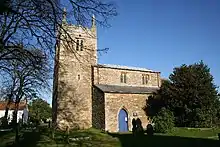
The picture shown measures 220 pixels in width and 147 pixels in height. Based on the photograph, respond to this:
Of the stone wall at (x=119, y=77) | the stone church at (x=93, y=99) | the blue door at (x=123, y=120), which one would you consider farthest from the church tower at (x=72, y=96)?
the blue door at (x=123, y=120)

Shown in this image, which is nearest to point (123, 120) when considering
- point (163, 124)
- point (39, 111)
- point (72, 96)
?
point (163, 124)

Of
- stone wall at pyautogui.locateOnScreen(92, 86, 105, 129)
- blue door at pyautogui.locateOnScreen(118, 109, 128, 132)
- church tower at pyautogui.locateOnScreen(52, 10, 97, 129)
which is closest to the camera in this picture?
stone wall at pyautogui.locateOnScreen(92, 86, 105, 129)

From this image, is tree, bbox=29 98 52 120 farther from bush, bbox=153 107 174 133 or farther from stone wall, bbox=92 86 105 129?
bush, bbox=153 107 174 133

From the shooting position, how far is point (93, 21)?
9.56 metres

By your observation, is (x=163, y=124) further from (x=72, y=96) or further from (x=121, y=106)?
(x=72, y=96)

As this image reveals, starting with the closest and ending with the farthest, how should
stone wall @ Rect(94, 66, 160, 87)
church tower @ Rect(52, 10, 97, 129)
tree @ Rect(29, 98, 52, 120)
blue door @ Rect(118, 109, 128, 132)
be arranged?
blue door @ Rect(118, 109, 128, 132) → church tower @ Rect(52, 10, 97, 129) → stone wall @ Rect(94, 66, 160, 87) → tree @ Rect(29, 98, 52, 120)

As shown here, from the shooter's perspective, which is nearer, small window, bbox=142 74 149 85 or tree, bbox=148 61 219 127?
tree, bbox=148 61 219 127

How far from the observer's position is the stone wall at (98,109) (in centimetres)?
3179

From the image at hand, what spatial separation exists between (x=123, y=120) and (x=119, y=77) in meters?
8.14

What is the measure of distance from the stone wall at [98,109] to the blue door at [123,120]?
94.3 inches

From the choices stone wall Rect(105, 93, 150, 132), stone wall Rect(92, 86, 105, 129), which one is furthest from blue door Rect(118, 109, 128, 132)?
stone wall Rect(92, 86, 105, 129)

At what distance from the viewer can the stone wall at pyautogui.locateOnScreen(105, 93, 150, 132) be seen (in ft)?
103

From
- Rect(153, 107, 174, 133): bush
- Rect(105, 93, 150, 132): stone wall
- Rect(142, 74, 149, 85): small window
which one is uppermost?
Rect(142, 74, 149, 85): small window

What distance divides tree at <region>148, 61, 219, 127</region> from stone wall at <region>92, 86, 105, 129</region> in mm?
8667
